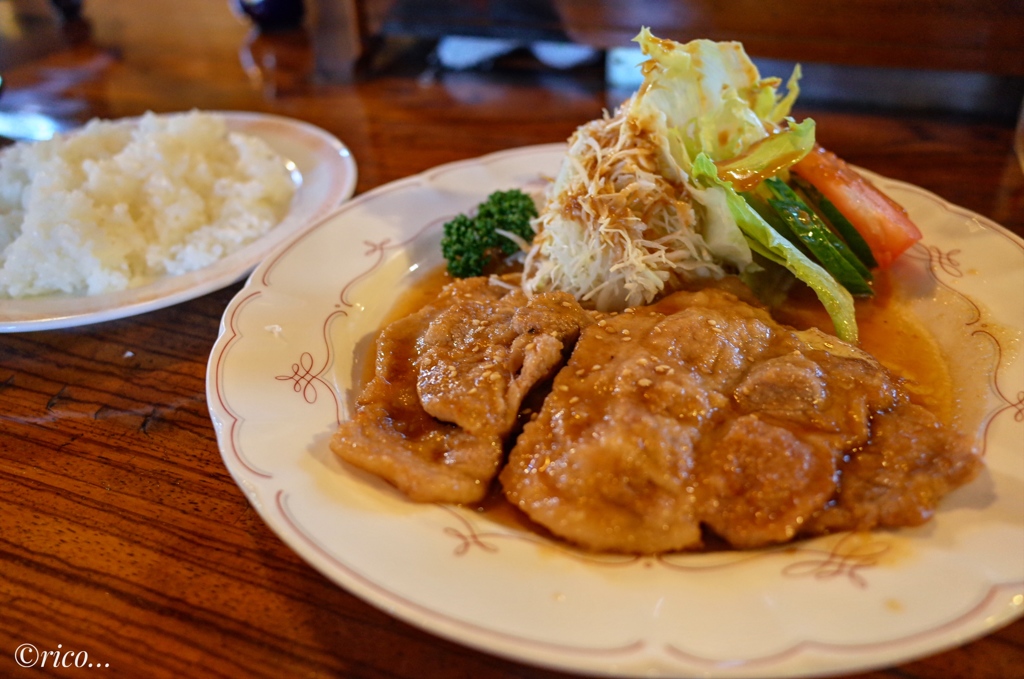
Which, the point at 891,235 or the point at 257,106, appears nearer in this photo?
the point at 891,235

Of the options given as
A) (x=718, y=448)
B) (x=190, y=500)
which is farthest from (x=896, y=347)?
(x=190, y=500)

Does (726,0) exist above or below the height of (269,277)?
above

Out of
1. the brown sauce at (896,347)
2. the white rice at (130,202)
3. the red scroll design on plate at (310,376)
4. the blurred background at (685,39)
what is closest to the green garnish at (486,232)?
the brown sauce at (896,347)

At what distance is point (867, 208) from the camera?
313 cm

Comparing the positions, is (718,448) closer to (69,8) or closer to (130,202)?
(130,202)

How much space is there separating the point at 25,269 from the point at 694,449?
336 centimetres

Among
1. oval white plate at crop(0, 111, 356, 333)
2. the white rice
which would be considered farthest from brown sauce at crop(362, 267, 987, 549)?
the white rice

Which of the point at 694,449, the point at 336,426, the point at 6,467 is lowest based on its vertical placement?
the point at 6,467

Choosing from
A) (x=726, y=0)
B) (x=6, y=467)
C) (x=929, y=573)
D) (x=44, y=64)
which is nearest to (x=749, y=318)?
(x=929, y=573)

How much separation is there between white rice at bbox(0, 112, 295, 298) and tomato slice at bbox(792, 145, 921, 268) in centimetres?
306

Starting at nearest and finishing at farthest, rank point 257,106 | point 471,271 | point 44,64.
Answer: point 471,271 < point 257,106 < point 44,64

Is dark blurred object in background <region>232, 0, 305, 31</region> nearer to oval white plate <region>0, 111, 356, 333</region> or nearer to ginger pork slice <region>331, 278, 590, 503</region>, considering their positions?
oval white plate <region>0, 111, 356, 333</region>

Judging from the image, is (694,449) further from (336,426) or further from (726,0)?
(726,0)

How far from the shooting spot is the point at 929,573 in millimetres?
1740
